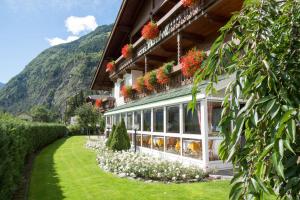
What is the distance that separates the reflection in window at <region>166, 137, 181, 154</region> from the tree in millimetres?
10707

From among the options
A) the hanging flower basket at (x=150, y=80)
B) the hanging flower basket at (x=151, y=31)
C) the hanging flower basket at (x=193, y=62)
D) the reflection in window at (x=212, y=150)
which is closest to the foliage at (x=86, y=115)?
the hanging flower basket at (x=150, y=80)

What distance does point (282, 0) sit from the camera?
2.31 m

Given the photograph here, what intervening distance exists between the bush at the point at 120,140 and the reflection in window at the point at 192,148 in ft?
17.2

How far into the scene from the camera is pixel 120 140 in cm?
1644

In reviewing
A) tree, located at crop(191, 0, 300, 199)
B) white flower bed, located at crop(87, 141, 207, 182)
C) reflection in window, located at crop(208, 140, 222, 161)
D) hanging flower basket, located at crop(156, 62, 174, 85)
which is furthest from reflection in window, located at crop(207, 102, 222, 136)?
tree, located at crop(191, 0, 300, 199)

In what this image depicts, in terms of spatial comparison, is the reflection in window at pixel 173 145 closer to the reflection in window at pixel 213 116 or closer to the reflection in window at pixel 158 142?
the reflection in window at pixel 158 142

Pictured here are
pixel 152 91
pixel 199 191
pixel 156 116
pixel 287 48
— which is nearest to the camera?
pixel 287 48

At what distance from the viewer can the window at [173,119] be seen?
42.6 feet

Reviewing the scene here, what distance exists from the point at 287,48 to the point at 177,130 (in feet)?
36.6

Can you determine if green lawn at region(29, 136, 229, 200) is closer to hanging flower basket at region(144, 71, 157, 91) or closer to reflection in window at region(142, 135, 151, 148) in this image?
reflection in window at region(142, 135, 151, 148)

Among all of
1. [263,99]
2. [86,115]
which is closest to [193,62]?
[263,99]

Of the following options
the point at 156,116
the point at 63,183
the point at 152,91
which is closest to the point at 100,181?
the point at 63,183

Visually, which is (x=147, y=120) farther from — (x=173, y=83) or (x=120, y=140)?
(x=173, y=83)

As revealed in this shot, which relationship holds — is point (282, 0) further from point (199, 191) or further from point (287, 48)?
point (199, 191)
